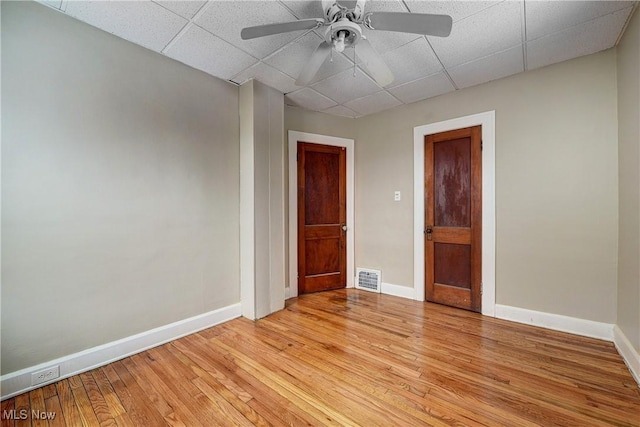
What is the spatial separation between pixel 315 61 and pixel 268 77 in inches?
41.5

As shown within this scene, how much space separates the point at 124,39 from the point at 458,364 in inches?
146

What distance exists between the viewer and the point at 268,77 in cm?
283

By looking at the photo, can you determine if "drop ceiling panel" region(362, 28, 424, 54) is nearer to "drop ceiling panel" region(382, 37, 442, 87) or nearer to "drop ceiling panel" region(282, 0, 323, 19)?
"drop ceiling panel" region(382, 37, 442, 87)

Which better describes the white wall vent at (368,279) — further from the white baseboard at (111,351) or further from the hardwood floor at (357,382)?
the white baseboard at (111,351)

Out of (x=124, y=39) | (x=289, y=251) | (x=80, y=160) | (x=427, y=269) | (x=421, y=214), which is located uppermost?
(x=124, y=39)

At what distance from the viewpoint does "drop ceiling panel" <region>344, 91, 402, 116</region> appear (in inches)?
131

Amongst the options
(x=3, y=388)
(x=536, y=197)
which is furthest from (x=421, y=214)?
(x=3, y=388)

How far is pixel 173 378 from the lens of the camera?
1.91 meters

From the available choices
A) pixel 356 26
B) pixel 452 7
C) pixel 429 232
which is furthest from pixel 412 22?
pixel 429 232

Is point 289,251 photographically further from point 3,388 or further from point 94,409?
point 3,388

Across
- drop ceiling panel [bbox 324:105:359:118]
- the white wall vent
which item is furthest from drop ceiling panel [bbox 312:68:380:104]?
the white wall vent

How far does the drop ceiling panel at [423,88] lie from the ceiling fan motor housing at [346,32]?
141cm

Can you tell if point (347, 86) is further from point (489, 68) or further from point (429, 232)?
point (429, 232)

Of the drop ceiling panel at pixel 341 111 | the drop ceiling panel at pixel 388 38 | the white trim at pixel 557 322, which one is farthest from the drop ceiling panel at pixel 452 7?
the white trim at pixel 557 322
